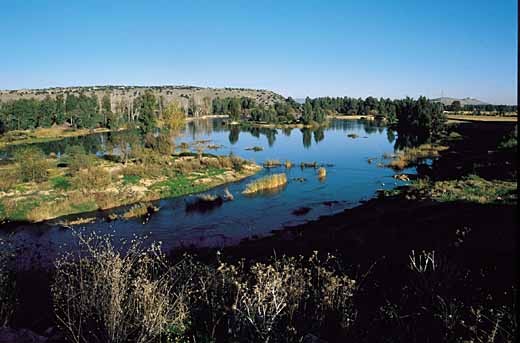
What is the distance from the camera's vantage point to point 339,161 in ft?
146

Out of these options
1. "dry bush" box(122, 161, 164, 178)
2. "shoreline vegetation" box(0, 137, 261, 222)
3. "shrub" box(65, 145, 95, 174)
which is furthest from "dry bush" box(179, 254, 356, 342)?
"shrub" box(65, 145, 95, 174)

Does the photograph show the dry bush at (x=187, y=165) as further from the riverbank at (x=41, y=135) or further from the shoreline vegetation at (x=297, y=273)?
the riverbank at (x=41, y=135)

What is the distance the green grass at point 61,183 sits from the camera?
27469mm

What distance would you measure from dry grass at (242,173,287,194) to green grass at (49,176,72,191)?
45.2 feet

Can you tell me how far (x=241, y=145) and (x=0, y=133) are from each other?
48597 mm

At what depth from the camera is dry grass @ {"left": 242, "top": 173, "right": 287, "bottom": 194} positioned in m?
29.6

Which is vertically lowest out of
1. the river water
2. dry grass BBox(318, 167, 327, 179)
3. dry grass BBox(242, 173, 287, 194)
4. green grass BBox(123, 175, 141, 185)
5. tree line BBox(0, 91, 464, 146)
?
the river water

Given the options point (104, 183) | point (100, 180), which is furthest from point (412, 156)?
point (100, 180)

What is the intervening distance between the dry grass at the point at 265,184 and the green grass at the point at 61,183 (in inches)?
543

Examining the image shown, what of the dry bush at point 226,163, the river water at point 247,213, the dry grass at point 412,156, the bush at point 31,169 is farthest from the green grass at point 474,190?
the bush at point 31,169

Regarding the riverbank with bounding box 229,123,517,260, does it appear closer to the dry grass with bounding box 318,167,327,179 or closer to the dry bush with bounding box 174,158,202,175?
the dry grass with bounding box 318,167,327,179

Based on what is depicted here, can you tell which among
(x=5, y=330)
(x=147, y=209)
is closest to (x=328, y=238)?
(x=5, y=330)

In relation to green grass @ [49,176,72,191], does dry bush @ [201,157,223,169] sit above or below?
above

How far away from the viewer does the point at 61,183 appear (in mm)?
28406
